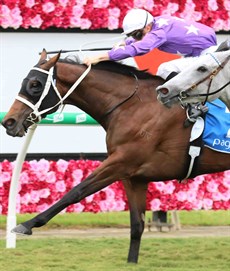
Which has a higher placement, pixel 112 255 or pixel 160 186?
pixel 112 255

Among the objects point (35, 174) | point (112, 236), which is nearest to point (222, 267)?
point (112, 236)

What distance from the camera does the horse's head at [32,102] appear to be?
745cm

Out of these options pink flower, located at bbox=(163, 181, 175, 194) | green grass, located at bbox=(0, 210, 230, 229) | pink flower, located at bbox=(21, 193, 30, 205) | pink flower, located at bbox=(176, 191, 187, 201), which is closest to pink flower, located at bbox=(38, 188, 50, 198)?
pink flower, located at bbox=(21, 193, 30, 205)

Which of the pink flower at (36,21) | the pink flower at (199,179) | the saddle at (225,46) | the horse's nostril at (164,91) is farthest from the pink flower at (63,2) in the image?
the horse's nostril at (164,91)

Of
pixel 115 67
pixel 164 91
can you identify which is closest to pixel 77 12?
pixel 115 67

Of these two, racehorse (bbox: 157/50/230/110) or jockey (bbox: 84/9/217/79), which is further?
jockey (bbox: 84/9/217/79)

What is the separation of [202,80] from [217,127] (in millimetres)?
911

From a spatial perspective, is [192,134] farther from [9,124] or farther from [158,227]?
[158,227]

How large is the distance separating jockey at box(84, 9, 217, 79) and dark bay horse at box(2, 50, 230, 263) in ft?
0.65

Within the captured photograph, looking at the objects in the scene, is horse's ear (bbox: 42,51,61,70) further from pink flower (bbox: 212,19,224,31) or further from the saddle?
pink flower (bbox: 212,19,224,31)

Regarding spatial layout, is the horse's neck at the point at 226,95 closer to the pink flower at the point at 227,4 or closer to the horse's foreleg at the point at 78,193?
the horse's foreleg at the point at 78,193

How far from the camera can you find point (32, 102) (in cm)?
748

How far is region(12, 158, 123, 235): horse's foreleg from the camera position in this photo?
23.3ft

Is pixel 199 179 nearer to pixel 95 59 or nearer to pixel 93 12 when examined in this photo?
pixel 93 12
